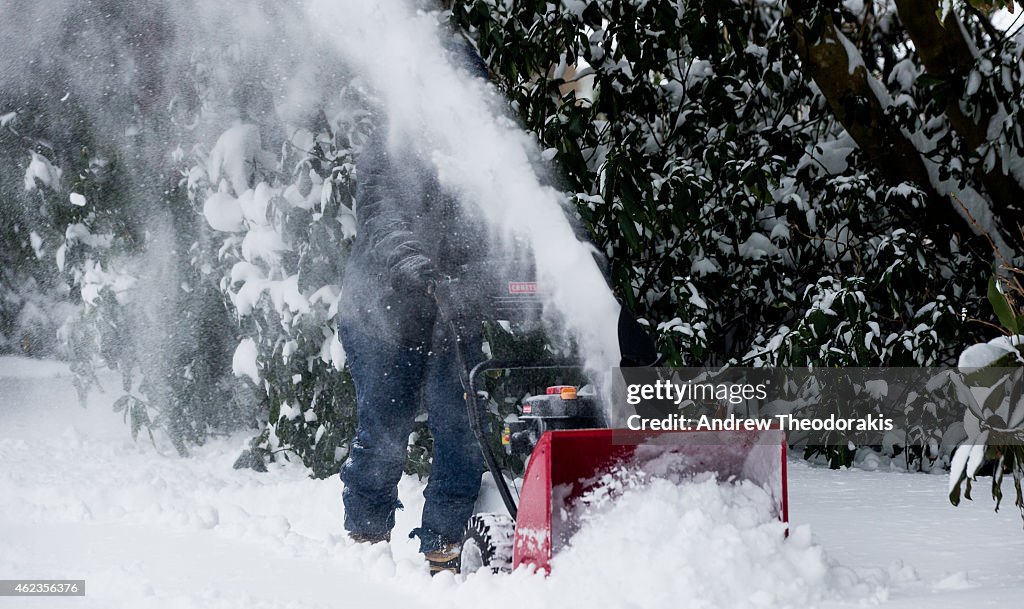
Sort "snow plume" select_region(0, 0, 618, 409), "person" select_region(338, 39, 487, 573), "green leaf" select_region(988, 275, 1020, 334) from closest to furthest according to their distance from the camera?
"green leaf" select_region(988, 275, 1020, 334)
"person" select_region(338, 39, 487, 573)
"snow plume" select_region(0, 0, 618, 409)

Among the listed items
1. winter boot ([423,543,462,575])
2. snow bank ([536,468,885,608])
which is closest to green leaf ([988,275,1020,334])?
snow bank ([536,468,885,608])

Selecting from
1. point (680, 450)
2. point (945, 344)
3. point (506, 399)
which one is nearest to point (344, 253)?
point (506, 399)

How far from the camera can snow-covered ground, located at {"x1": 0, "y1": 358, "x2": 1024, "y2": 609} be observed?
2.65 meters

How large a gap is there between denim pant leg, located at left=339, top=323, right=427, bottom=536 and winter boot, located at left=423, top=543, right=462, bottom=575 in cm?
29

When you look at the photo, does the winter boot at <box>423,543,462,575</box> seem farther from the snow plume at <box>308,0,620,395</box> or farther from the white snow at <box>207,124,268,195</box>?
the white snow at <box>207,124,268,195</box>

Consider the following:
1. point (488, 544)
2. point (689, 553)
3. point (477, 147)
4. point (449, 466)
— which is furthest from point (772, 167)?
point (689, 553)

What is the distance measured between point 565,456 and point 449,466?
927mm

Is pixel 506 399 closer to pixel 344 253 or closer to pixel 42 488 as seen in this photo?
pixel 344 253

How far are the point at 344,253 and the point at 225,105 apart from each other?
3.81ft

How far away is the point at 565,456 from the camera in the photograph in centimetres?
284

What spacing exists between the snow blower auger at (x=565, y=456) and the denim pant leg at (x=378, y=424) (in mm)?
457

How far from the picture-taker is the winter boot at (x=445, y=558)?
352 centimetres

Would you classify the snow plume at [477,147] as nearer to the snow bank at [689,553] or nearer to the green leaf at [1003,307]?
the snow bank at [689,553]

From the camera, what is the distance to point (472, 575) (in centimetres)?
297
